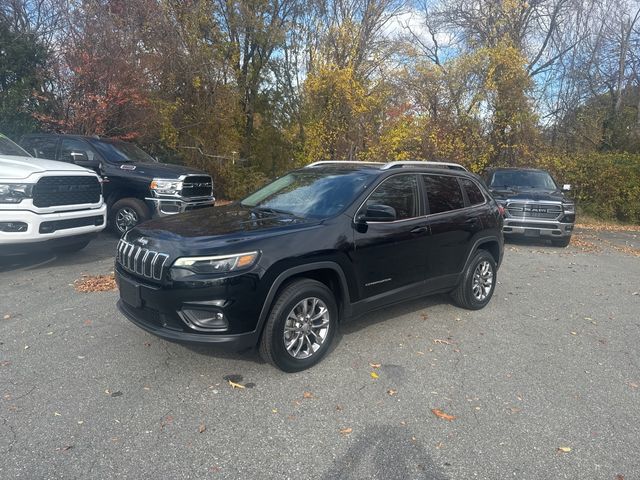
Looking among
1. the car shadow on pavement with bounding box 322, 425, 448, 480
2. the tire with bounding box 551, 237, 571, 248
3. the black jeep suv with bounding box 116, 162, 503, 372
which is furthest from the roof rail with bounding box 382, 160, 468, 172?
the tire with bounding box 551, 237, 571, 248

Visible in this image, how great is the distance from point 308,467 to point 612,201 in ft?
57.0

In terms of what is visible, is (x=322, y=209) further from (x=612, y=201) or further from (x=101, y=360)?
(x=612, y=201)

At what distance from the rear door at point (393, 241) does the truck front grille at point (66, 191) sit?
472 cm

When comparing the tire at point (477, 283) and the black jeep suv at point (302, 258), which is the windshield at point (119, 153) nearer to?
the black jeep suv at point (302, 258)

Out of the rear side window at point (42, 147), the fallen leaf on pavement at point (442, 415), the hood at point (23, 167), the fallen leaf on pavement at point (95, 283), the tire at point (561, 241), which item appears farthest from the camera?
the tire at point (561, 241)

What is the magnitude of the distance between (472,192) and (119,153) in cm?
712

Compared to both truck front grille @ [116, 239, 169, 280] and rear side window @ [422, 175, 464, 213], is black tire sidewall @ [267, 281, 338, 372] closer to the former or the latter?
truck front grille @ [116, 239, 169, 280]

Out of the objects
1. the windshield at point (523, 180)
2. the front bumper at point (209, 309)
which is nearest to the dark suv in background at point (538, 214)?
the windshield at point (523, 180)

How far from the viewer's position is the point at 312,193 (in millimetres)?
4641

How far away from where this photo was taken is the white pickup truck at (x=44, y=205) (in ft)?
20.0

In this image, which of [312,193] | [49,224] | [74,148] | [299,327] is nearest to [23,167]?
[49,224]

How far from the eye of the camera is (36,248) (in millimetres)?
6371

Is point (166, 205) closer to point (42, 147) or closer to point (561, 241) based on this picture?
point (42, 147)

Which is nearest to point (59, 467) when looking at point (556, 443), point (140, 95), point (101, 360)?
point (101, 360)
